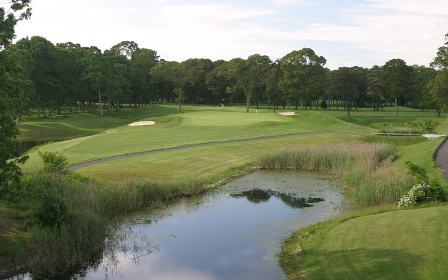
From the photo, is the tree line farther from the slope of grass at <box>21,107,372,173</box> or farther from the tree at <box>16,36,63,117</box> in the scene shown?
the slope of grass at <box>21,107,372,173</box>

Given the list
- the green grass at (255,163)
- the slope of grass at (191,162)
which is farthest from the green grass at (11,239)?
the slope of grass at (191,162)

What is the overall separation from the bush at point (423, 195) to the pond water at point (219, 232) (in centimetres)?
461

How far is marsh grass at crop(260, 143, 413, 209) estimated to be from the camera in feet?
93.2

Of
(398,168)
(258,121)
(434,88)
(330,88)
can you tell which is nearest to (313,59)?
(330,88)

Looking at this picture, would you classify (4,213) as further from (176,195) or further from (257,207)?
(257,207)

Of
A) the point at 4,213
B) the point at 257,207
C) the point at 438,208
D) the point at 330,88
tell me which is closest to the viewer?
the point at 438,208

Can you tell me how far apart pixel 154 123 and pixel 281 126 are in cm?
2319

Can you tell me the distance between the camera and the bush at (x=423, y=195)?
25.2 metres

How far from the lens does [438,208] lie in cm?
2250

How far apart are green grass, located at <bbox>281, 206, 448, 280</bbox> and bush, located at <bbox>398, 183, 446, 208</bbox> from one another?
2321 millimetres

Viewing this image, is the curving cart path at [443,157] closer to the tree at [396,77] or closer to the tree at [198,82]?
the tree at [396,77]

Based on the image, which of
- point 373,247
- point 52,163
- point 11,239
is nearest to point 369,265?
point 373,247

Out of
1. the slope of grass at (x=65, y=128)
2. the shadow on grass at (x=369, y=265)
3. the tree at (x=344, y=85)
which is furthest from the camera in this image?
the tree at (x=344, y=85)

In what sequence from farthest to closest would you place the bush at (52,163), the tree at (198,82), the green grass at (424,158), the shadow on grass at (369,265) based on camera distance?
the tree at (198,82), the green grass at (424,158), the bush at (52,163), the shadow on grass at (369,265)
